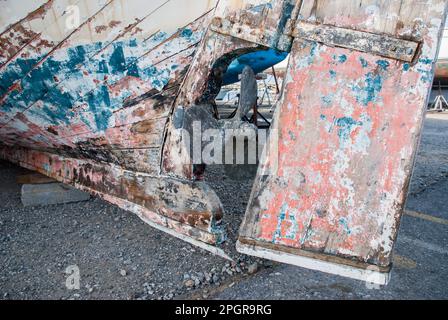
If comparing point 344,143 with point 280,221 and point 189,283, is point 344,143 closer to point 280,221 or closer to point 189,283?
point 280,221

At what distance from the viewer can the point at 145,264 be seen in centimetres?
215

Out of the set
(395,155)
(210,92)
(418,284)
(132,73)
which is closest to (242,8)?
(210,92)

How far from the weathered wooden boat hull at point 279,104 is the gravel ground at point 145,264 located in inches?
7.5

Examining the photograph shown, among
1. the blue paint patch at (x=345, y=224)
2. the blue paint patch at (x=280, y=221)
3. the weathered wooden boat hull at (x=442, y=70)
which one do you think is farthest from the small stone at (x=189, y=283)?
the weathered wooden boat hull at (x=442, y=70)

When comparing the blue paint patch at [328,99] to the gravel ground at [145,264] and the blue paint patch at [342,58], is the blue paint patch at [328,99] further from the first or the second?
the gravel ground at [145,264]

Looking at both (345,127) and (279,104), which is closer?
(345,127)

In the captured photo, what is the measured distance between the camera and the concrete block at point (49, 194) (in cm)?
295

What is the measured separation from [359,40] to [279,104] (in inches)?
16.7

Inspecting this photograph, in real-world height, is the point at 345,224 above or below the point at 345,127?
below

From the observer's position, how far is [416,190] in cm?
362

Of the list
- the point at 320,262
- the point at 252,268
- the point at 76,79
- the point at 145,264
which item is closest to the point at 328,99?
the point at 320,262

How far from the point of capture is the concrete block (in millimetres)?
2951
